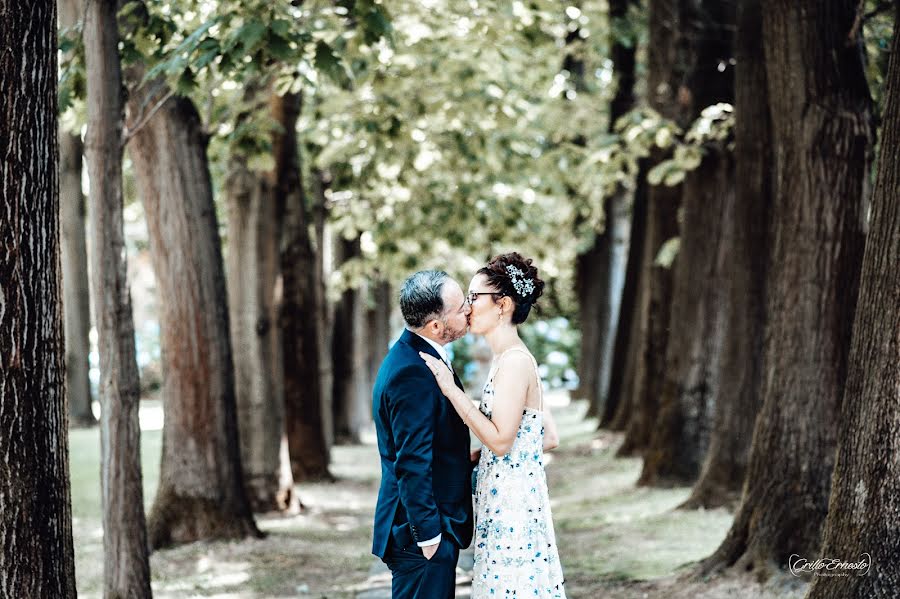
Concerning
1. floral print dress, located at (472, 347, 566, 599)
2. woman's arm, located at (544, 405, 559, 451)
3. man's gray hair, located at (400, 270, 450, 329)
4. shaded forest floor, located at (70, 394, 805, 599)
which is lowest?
shaded forest floor, located at (70, 394, 805, 599)

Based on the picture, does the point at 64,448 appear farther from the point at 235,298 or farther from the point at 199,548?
the point at 235,298

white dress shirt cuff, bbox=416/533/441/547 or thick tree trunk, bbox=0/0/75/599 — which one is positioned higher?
thick tree trunk, bbox=0/0/75/599

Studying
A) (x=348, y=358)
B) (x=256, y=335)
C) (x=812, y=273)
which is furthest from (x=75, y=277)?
(x=812, y=273)

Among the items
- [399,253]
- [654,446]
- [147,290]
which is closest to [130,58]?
[654,446]

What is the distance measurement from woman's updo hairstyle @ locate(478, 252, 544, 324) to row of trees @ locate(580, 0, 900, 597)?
1870 mm

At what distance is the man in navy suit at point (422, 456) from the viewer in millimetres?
5410

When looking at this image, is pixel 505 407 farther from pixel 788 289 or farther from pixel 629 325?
pixel 629 325

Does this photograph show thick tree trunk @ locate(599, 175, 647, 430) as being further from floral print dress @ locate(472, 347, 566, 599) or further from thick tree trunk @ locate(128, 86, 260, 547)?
floral print dress @ locate(472, 347, 566, 599)

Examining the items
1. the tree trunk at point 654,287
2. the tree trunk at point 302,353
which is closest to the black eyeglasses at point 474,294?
the tree trunk at point 302,353

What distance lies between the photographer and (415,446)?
5.39 meters

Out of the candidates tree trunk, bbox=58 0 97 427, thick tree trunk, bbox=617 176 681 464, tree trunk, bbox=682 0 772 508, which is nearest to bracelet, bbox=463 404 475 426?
tree trunk, bbox=682 0 772 508

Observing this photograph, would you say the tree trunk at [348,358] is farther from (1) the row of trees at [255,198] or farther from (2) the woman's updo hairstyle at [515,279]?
(2) the woman's updo hairstyle at [515,279]

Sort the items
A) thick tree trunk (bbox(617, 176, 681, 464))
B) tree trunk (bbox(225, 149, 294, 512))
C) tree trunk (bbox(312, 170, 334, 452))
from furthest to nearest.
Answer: tree trunk (bbox(312, 170, 334, 452))
thick tree trunk (bbox(617, 176, 681, 464))
tree trunk (bbox(225, 149, 294, 512))

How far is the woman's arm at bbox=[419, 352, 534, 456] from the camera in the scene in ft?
18.6
